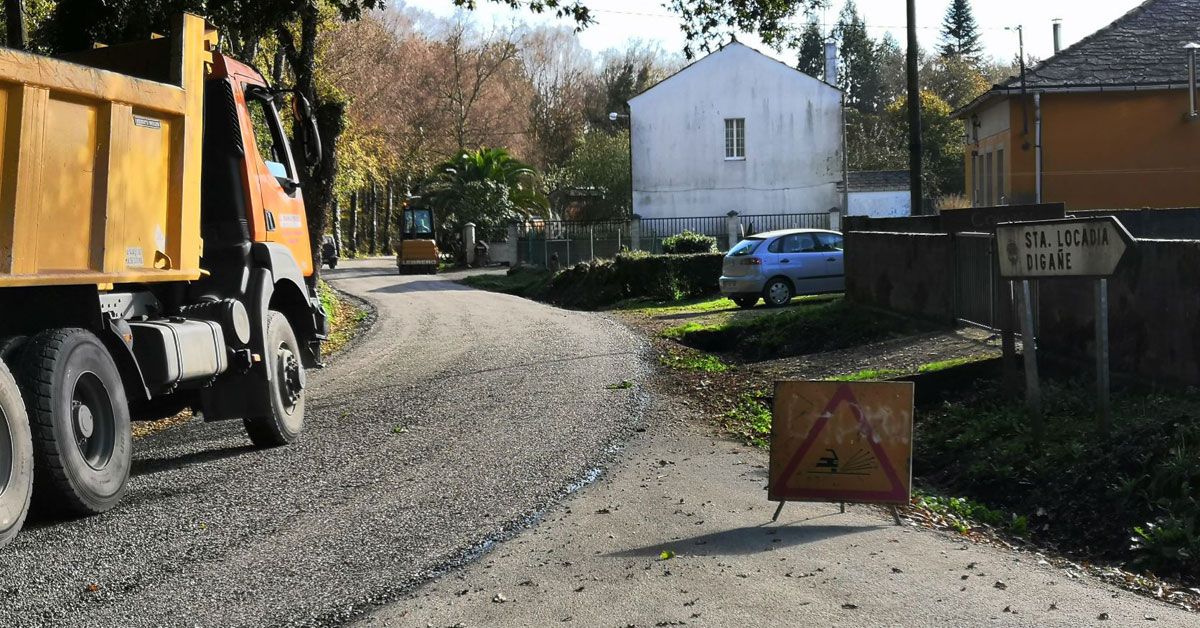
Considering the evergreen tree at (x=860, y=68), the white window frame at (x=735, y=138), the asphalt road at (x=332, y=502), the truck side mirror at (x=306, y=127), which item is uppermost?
the evergreen tree at (x=860, y=68)

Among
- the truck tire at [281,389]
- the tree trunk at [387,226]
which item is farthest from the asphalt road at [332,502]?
the tree trunk at [387,226]

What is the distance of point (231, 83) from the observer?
10484 millimetres

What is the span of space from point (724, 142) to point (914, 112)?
2729 cm

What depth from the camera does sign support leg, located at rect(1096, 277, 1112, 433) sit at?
884 centimetres

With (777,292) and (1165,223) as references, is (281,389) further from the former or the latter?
(777,292)

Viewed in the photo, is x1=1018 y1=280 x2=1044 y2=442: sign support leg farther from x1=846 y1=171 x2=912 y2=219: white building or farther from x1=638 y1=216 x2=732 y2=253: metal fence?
x1=846 y1=171 x2=912 y2=219: white building

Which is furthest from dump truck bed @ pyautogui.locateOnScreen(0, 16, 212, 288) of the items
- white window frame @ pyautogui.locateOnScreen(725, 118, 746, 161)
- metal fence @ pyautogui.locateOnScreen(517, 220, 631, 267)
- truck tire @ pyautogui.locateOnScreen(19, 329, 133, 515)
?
white window frame @ pyautogui.locateOnScreen(725, 118, 746, 161)

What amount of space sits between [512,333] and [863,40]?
9057 centimetres

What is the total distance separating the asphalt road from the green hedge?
14.2 meters

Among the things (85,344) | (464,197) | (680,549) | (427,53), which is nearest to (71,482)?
(85,344)

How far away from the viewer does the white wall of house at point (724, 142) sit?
51031 millimetres

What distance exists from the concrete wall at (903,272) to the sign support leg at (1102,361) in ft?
21.8

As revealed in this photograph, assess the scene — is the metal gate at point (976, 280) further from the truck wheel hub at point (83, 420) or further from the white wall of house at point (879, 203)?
the white wall of house at point (879, 203)

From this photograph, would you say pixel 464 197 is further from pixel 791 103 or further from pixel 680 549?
pixel 680 549
